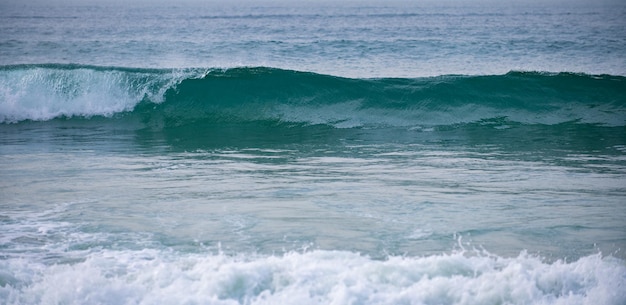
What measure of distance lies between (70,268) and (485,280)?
3373 mm

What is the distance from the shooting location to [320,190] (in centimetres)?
820

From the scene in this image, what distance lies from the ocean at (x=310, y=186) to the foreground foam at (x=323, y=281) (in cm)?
2

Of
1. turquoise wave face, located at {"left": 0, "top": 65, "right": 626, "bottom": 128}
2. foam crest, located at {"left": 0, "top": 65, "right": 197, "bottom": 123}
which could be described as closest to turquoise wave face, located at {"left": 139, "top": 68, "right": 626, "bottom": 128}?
turquoise wave face, located at {"left": 0, "top": 65, "right": 626, "bottom": 128}

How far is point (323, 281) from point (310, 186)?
10.1 ft

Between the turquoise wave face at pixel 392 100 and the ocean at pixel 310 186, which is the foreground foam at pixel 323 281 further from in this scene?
the turquoise wave face at pixel 392 100

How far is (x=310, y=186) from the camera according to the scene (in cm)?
840

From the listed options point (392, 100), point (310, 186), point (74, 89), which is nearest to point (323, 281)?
point (310, 186)

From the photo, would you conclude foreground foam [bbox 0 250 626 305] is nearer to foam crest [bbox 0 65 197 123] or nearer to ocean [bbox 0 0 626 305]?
ocean [bbox 0 0 626 305]

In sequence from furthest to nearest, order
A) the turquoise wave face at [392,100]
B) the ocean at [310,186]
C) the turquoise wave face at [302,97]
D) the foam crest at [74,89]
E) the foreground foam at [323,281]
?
the foam crest at [74,89] → the turquoise wave face at [302,97] → the turquoise wave face at [392,100] → the ocean at [310,186] → the foreground foam at [323,281]

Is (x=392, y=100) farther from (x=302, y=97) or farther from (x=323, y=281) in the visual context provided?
(x=323, y=281)

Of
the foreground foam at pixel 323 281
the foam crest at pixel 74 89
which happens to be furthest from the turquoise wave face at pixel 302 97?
the foreground foam at pixel 323 281

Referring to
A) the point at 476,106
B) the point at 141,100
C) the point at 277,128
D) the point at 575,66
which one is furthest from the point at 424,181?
the point at 575,66

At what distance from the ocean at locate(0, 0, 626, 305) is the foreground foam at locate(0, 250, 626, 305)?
0.05ft

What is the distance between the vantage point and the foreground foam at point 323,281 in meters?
5.19
